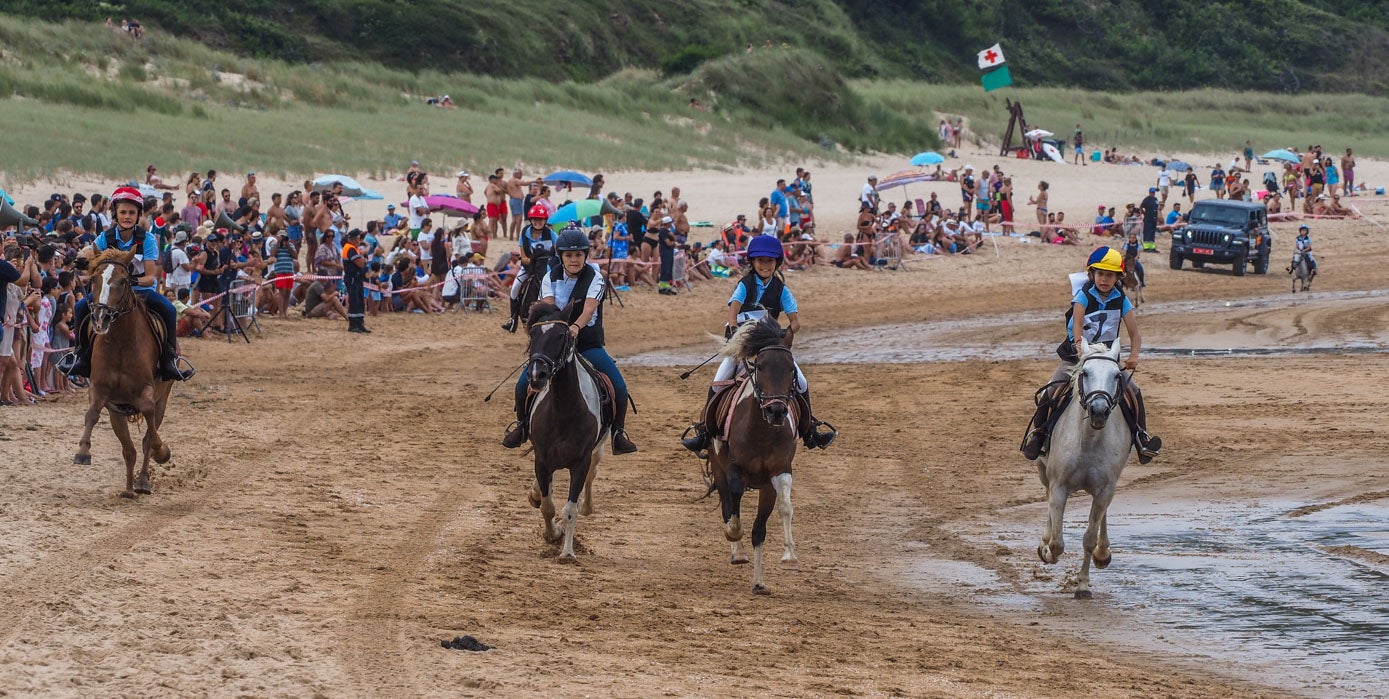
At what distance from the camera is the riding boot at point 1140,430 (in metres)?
13.5

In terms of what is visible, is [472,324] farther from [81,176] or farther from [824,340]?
[81,176]

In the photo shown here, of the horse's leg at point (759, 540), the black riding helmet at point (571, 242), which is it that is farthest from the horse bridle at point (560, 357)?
the horse's leg at point (759, 540)

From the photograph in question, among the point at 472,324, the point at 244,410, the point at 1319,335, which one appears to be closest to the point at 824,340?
the point at 472,324

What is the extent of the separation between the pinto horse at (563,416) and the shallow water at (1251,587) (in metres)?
3.53

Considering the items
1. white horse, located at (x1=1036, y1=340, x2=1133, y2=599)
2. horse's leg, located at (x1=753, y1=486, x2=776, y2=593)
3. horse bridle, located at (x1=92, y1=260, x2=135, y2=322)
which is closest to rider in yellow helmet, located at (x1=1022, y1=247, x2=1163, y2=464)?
white horse, located at (x1=1036, y1=340, x2=1133, y2=599)

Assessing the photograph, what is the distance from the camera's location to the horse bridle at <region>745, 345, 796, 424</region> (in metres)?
12.3

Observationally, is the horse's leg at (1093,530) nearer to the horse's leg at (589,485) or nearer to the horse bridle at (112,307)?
the horse's leg at (589,485)

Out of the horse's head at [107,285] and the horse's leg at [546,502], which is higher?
the horse's head at [107,285]

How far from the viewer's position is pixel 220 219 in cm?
2788

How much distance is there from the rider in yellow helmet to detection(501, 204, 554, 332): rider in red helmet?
5.54m

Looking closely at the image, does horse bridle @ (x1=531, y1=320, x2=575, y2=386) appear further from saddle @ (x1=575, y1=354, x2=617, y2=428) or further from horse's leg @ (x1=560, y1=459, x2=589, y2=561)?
horse's leg @ (x1=560, y1=459, x2=589, y2=561)

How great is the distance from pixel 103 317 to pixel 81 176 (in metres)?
23.0

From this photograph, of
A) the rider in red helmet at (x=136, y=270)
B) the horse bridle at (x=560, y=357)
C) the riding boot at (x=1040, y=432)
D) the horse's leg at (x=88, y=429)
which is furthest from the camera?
the horse's leg at (x=88, y=429)

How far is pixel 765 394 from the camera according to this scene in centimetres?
1244
